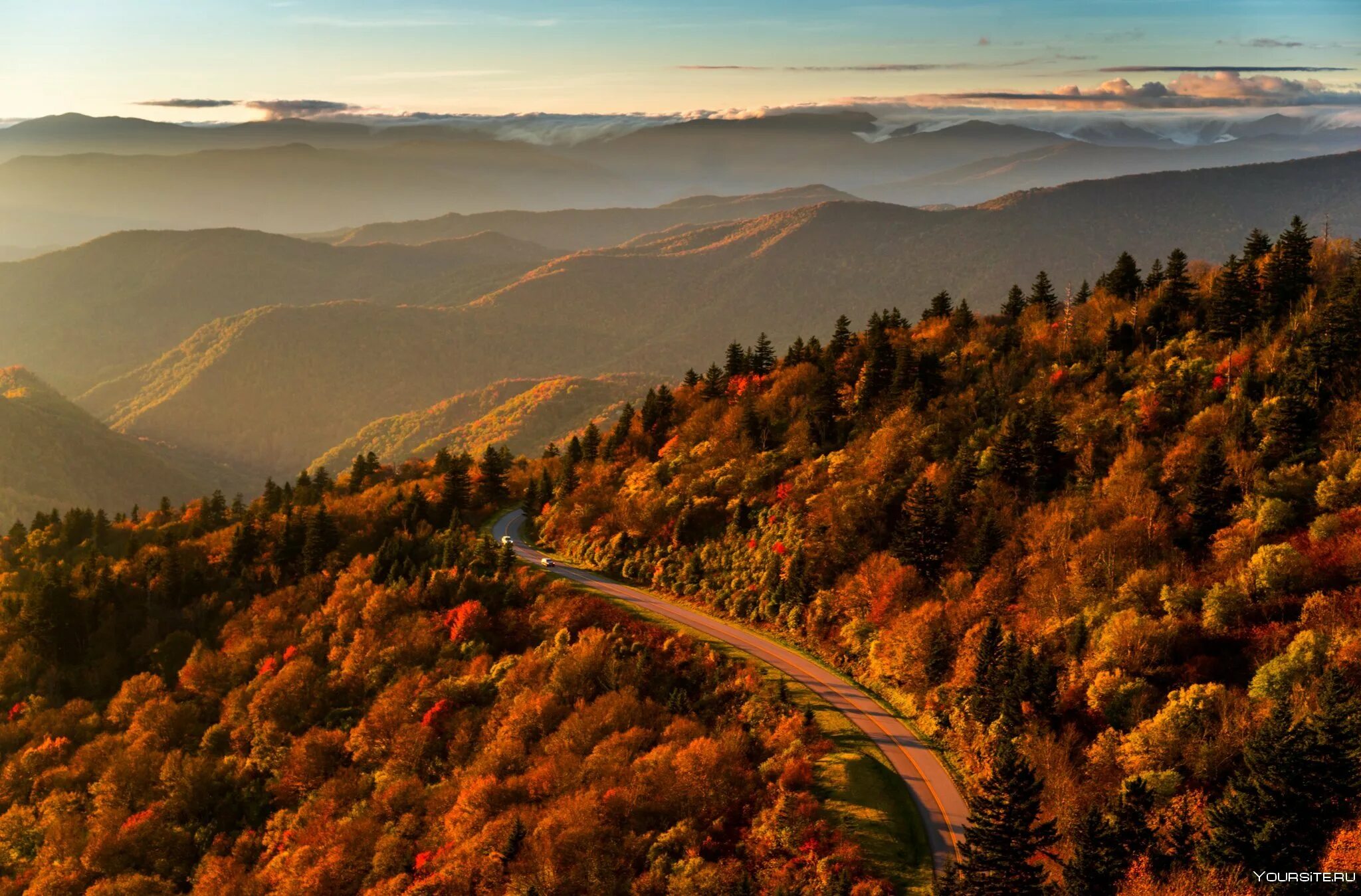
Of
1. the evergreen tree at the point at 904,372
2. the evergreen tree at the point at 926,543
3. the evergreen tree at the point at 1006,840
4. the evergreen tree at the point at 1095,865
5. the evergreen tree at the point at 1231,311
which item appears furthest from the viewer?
the evergreen tree at the point at 904,372

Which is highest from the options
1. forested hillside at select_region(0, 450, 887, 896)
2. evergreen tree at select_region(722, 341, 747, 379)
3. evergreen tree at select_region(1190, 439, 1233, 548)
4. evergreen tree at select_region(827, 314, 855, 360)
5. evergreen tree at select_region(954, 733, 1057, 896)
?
evergreen tree at select_region(827, 314, 855, 360)

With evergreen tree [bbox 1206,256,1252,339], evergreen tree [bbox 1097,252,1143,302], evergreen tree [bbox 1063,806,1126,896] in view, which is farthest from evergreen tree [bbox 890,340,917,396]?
evergreen tree [bbox 1063,806,1126,896]

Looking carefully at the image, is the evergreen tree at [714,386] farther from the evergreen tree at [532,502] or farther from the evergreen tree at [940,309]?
the evergreen tree at [940,309]

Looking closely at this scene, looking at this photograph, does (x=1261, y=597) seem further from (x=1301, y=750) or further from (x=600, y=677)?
(x=600, y=677)

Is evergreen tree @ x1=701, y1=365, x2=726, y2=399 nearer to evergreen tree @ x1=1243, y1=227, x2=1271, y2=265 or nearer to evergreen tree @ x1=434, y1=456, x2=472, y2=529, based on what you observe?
evergreen tree @ x1=434, y1=456, x2=472, y2=529

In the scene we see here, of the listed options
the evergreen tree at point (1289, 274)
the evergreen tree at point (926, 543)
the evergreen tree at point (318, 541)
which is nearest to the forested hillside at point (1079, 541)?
the evergreen tree at point (926, 543)

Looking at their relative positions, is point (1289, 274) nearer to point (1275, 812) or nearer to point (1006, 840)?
point (1275, 812)

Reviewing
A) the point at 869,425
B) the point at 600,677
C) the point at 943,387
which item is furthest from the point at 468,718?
the point at 943,387
